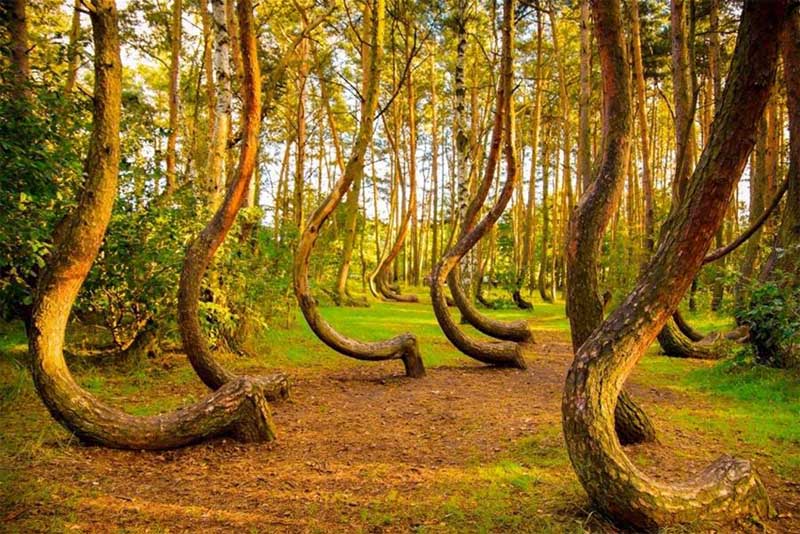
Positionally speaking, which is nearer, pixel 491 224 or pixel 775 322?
pixel 775 322

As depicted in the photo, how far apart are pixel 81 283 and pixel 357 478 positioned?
8.82ft

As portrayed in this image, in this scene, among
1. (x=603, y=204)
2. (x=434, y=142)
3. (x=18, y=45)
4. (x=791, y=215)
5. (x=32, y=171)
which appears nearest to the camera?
(x=603, y=204)

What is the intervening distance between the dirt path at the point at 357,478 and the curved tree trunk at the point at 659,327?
0.21 metres

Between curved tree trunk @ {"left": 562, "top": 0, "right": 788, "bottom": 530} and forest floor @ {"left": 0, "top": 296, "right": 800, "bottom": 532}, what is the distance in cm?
19

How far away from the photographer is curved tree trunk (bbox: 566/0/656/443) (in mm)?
3887

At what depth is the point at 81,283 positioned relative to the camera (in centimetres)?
413

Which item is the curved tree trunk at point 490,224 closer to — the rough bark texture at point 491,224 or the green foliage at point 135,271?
the rough bark texture at point 491,224

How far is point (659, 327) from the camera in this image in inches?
120

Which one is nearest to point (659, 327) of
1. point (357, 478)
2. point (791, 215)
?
point (357, 478)

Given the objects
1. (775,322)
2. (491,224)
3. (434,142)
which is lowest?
(775,322)

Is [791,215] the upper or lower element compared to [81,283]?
upper

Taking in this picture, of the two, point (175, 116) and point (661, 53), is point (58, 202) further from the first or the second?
point (661, 53)

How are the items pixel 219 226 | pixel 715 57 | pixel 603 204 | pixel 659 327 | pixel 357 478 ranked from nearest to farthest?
1. pixel 659 327
2. pixel 357 478
3. pixel 603 204
4. pixel 219 226
5. pixel 715 57

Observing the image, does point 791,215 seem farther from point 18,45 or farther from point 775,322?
point 18,45
